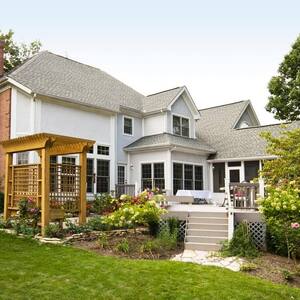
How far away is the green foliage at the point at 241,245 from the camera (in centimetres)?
918

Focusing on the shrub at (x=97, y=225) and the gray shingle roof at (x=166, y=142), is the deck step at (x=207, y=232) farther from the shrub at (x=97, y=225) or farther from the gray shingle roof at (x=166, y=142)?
the gray shingle roof at (x=166, y=142)

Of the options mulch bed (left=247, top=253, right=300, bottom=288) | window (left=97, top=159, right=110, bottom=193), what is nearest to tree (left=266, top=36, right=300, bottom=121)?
window (left=97, top=159, right=110, bottom=193)

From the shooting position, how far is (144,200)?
39.0 ft

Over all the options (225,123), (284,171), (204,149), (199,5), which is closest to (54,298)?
(199,5)

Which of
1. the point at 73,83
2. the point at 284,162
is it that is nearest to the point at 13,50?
the point at 73,83

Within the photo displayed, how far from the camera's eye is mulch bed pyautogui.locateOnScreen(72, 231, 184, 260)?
8.81 m

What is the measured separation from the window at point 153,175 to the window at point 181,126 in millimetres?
3064

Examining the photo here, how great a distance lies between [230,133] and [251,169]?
4.15m

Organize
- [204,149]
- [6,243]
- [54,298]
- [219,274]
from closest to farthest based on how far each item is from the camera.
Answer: [54,298], [219,274], [6,243], [204,149]

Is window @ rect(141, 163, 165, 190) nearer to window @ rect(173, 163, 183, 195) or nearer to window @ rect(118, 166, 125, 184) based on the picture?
window @ rect(173, 163, 183, 195)

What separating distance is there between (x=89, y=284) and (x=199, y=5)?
10.8m

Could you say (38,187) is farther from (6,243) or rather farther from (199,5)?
(199,5)

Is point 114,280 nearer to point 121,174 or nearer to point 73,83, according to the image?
point 121,174

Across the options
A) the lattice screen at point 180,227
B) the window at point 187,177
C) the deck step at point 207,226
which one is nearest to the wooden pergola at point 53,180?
the lattice screen at point 180,227
